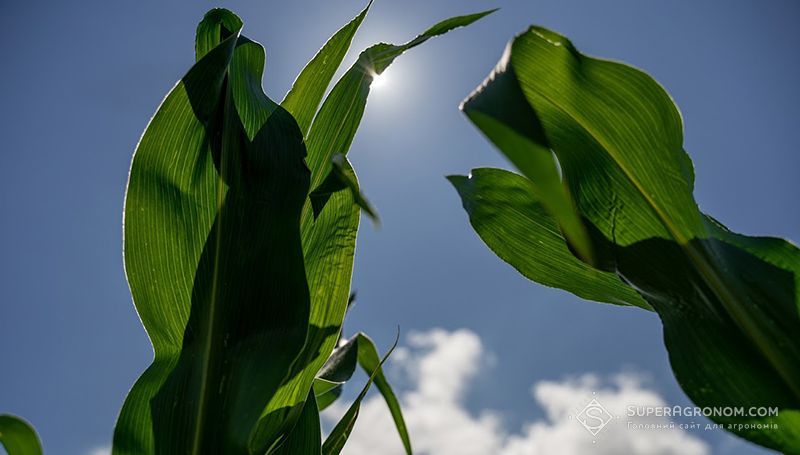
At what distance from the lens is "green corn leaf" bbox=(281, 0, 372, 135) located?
2.53ft

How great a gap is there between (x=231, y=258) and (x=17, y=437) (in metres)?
0.44

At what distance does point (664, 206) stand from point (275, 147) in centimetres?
49

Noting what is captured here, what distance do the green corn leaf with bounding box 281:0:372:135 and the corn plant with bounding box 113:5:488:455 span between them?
0.15ft

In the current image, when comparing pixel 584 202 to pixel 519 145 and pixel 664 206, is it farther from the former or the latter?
pixel 519 145

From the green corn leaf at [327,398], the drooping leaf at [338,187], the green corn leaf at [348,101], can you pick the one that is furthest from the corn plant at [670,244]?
the green corn leaf at [327,398]

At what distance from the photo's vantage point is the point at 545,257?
83 cm

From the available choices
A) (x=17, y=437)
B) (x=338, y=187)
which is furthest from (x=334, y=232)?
(x=17, y=437)

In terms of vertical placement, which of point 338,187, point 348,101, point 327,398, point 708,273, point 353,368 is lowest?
point 327,398

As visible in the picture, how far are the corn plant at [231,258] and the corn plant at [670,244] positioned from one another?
18cm

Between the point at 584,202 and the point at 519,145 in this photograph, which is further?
the point at 584,202

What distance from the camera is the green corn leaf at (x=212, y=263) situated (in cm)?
65

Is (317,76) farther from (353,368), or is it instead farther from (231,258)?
(353,368)

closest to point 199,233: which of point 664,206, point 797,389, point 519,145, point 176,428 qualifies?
point 176,428

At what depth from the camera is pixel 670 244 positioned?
69cm
